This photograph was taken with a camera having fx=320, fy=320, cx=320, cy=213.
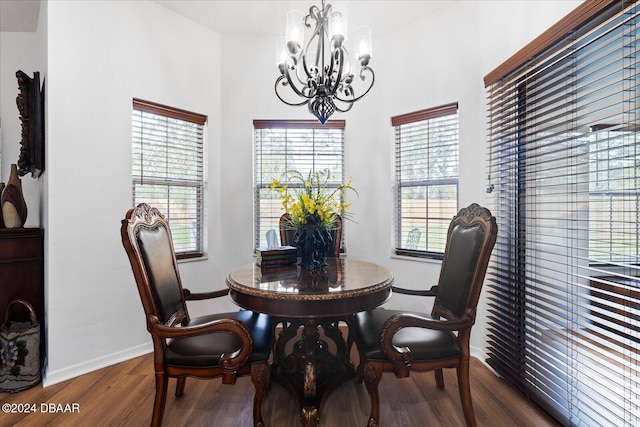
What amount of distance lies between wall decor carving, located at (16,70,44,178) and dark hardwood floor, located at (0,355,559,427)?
5.35 feet

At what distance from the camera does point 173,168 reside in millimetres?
3049

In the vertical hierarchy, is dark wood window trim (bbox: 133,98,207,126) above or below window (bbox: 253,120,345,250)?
above

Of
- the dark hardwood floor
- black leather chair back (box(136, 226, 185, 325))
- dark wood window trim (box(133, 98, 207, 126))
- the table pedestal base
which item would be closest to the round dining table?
the table pedestal base

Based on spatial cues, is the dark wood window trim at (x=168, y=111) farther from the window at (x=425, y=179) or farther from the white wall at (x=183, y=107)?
the window at (x=425, y=179)

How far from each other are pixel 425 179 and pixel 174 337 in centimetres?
252

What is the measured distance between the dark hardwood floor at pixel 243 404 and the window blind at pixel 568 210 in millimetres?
231

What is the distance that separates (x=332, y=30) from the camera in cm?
193

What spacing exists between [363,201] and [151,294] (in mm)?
2283

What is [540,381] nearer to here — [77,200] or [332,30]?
[332,30]

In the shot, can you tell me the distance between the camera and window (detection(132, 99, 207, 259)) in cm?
283

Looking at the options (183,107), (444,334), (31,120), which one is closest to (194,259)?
(183,107)

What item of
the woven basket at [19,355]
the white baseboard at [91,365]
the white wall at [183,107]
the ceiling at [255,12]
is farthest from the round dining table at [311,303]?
the ceiling at [255,12]

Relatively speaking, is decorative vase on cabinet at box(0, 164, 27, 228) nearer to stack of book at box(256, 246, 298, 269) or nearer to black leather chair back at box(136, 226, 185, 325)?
black leather chair back at box(136, 226, 185, 325)

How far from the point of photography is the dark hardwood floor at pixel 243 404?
6.04ft
